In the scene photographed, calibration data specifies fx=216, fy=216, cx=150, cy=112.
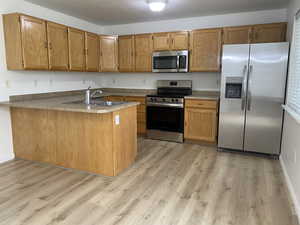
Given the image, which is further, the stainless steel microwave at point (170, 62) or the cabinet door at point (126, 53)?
the cabinet door at point (126, 53)

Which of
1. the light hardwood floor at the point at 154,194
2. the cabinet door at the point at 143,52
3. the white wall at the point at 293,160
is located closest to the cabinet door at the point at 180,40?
the cabinet door at the point at 143,52

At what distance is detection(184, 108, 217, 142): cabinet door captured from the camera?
13.3 ft

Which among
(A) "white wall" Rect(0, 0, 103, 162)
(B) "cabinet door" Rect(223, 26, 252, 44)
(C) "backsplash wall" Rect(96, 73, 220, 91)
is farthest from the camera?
(C) "backsplash wall" Rect(96, 73, 220, 91)

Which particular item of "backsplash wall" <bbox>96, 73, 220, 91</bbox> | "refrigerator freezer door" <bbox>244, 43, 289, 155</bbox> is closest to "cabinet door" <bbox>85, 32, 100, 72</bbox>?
"backsplash wall" <bbox>96, 73, 220, 91</bbox>

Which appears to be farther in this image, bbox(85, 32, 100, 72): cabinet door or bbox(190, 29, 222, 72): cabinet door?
bbox(85, 32, 100, 72): cabinet door

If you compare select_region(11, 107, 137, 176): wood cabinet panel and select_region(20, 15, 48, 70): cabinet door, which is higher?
select_region(20, 15, 48, 70): cabinet door

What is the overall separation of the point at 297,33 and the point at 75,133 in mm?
3187

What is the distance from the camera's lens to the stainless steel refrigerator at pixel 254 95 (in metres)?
3.31

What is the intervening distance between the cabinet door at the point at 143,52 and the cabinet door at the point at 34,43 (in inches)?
76.6

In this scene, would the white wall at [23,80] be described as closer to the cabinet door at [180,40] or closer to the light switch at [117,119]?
the light switch at [117,119]

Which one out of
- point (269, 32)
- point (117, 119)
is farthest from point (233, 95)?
point (117, 119)

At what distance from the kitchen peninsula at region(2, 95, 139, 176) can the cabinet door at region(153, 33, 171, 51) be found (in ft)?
6.26

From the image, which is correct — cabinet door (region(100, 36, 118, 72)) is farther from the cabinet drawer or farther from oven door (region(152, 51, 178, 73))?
the cabinet drawer

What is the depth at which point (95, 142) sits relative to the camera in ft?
9.41
